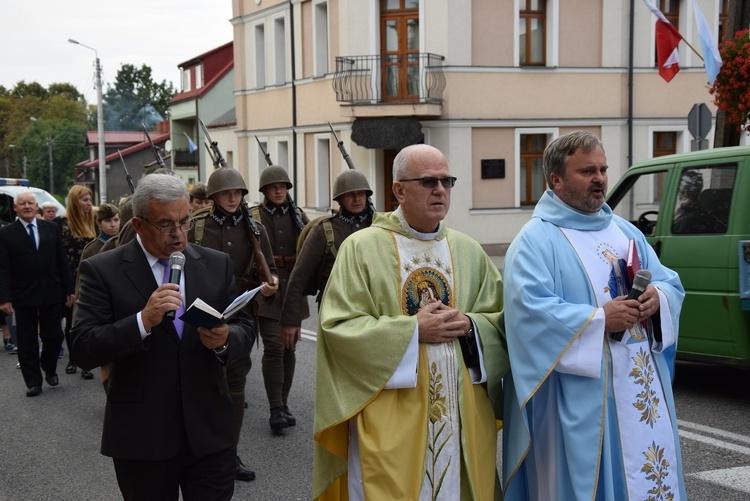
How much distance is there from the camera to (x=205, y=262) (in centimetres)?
415

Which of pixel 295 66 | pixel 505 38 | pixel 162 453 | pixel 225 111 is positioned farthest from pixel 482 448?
pixel 225 111

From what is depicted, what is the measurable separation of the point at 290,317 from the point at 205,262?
273 cm

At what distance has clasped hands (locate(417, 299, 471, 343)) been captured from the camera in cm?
396

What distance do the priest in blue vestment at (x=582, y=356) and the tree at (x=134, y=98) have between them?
11950cm

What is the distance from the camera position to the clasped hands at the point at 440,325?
396cm

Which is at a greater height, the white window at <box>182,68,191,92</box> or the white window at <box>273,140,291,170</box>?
the white window at <box>182,68,191,92</box>

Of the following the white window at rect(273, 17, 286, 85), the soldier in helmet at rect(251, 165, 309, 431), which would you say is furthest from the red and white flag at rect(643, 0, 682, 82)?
the white window at rect(273, 17, 286, 85)

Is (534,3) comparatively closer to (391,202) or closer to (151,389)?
(391,202)

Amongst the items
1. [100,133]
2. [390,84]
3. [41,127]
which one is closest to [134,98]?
[41,127]

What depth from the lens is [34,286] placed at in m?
9.79

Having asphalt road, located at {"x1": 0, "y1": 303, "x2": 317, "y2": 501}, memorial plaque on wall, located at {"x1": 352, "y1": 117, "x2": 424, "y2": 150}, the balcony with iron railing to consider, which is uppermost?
the balcony with iron railing

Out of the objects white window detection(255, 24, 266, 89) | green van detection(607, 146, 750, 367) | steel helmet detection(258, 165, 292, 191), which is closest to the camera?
green van detection(607, 146, 750, 367)

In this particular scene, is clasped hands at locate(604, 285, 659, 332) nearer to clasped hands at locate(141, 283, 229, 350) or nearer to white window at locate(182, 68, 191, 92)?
clasped hands at locate(141, 283, 229, 350)

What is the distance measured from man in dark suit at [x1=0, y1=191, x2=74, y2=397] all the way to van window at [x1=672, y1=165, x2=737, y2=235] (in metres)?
6.06
